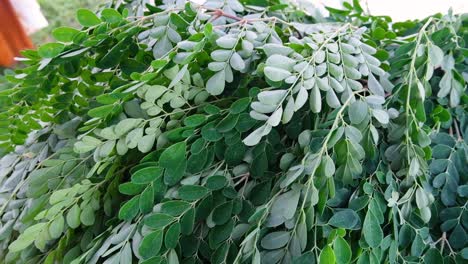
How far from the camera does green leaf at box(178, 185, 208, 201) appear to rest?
478mm

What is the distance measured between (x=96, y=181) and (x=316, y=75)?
30 cm

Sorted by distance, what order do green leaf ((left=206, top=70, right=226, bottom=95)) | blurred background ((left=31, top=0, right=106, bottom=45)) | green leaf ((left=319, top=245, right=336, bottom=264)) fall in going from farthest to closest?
blurred background ((left=31, top=0, right=106, bottom=45)) < green leaf ((left=206, top=70, right=226, bottom=95)) < green leaf ((left=319, top=245, right=336, bottom=264))

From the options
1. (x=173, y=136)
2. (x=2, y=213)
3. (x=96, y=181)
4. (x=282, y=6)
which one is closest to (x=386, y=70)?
(x=282, y=6)

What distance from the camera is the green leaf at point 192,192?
478 mm

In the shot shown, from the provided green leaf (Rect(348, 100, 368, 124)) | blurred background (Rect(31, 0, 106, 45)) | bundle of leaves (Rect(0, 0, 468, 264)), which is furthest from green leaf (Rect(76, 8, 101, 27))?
blurred background (Rect(31, 0, 106, 45))

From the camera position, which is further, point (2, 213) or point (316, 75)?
point (2, 213)

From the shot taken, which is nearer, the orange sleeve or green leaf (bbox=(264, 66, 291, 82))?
green leaf (bbox=(264, 66, 291, 82))

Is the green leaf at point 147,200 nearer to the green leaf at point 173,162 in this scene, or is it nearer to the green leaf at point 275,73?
the green leaf at point 173,162

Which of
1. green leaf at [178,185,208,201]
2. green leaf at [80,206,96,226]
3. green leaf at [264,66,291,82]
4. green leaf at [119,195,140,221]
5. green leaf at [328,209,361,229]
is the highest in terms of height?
green leaf at [264,66,291,82]

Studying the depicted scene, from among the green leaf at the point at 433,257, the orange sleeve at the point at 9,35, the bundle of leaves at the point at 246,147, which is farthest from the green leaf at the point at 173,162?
the orange sleeve at the point at 9,35

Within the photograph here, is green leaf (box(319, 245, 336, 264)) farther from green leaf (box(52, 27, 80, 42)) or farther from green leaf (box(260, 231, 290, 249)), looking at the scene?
green leaf (box(52, 27, 80, 42))

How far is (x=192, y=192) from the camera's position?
1.58ft

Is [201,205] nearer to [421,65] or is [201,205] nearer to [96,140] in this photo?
[96,140]

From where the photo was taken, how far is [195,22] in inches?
22.7
